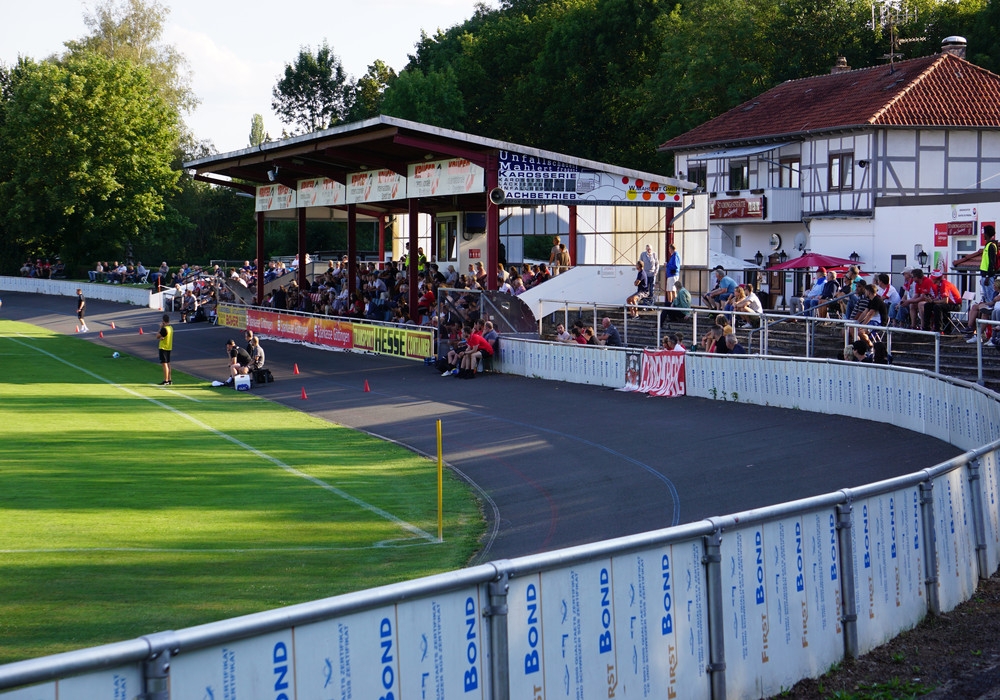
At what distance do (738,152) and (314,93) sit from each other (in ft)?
247

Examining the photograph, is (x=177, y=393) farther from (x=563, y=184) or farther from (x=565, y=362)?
(x=563, y=184)

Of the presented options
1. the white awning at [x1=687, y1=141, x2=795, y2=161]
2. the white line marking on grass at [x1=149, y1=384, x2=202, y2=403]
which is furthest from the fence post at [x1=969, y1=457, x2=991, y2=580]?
the white awning at [x1=687, y1=141, x2=795, y2=161]

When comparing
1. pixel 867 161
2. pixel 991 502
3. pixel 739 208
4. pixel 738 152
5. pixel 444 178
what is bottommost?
pixel 991 502

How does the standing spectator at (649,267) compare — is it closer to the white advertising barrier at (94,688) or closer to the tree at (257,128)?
the white advertising barrier at (94,688)

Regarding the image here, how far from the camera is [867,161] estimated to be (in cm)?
4444

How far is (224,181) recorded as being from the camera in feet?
174

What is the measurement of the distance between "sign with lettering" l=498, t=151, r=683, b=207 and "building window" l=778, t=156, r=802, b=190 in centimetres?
1556

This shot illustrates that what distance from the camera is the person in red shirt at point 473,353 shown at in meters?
30.2

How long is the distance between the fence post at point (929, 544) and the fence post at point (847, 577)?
1.17 meters

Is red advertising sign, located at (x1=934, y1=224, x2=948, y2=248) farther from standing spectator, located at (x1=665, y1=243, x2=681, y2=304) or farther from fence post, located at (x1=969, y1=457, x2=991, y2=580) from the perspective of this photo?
fence post, located at (x1=969, y1=457, x2=991, y2=580)

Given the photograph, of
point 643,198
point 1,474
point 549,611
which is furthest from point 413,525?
point 643,198

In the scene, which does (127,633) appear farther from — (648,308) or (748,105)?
(748,105)

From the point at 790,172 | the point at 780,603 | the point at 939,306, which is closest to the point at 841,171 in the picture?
the point at 790,172

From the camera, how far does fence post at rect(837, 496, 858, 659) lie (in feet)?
26.9
